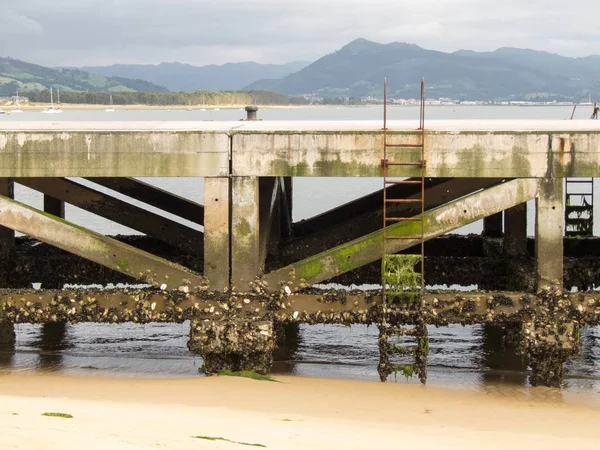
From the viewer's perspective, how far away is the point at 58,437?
26.1ft

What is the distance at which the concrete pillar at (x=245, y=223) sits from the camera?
12.3 m

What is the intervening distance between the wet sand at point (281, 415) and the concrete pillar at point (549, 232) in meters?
1.58

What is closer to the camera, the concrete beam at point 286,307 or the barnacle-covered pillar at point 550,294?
the barnacle-covered pillar at point 550,294

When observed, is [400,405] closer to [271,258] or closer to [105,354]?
[271,258]

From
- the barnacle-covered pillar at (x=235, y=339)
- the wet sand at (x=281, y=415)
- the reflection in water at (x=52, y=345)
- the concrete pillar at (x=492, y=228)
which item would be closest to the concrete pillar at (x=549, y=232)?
the wet sand at (x=281, y=415)

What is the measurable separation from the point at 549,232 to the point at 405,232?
178cm

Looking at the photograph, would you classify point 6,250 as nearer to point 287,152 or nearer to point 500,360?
point 287,152

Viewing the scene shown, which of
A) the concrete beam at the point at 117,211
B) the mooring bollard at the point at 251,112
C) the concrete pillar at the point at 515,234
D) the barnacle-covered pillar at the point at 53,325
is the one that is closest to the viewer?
the concrete beam at the point at 117,211

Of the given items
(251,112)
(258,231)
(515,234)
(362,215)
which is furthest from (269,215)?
(251,112)

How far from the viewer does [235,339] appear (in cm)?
1232

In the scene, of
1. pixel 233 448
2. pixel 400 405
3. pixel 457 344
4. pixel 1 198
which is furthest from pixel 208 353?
pixel 457 344

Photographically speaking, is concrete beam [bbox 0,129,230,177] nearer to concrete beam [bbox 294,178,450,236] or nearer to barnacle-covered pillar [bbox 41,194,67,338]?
concrete beam [bbox 294,178,450,236]

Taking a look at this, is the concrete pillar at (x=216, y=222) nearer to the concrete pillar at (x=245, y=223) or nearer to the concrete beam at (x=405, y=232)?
the concrete pillar at (x=245, y=223)

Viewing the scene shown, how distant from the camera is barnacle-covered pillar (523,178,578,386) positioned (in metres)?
12.2
